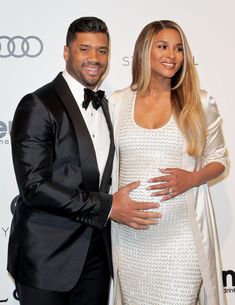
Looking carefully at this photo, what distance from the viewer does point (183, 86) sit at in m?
1.88

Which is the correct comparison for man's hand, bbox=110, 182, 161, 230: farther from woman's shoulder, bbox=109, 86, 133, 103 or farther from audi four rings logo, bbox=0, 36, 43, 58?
audi four rings logo, bbox=0, 36, 43, 58

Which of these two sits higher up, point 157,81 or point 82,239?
point 157,81

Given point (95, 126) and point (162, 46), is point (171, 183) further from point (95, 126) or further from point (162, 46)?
point (162, 46)

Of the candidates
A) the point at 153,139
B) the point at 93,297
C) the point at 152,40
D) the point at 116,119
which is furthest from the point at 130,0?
the point at 93,297

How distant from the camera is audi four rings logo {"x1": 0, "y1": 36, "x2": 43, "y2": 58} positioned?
2324 millimetres

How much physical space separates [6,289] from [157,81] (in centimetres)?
142

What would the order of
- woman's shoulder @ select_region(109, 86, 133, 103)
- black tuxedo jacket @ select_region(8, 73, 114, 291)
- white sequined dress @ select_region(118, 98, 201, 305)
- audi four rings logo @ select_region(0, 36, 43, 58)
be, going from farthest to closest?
audi four rings logo @ select_region(0, 36, 43, 58) < woman's shoulder @ select_region(109, 86, 133, 103) < white sequined dress @ select_region(118, 98, 201, 305) < black tuxedo jacket @ select_region(8, 73, 114, 291)

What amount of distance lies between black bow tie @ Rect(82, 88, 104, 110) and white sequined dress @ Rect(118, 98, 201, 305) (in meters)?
0.19

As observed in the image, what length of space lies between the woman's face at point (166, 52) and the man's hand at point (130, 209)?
0.48m

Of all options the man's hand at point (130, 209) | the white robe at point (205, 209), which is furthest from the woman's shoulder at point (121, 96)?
the man's hand at point (130, 209)

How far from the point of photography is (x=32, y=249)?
5.59 feet

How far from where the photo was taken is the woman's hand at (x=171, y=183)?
5.59ft

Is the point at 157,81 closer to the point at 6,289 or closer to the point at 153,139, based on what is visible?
the point at 153,139

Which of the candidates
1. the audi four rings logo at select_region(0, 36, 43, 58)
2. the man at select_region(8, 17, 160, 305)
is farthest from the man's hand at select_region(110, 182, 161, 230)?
the audi four rings logo at select_region(0, 36, 43, 58)
